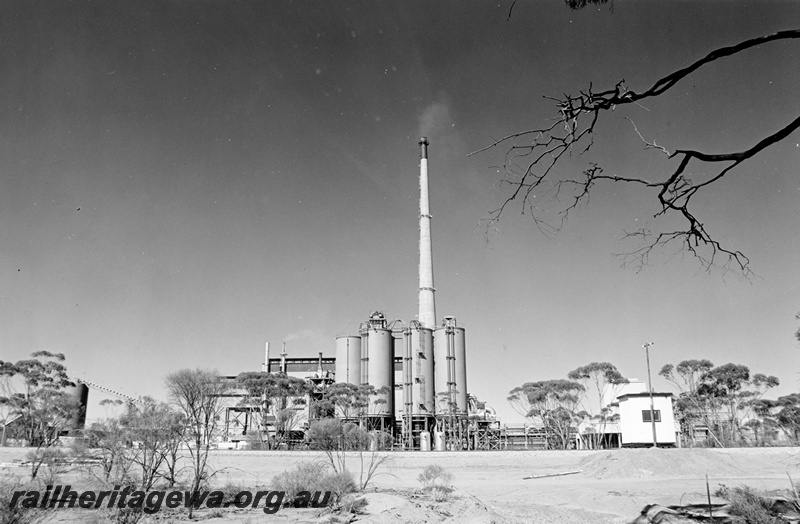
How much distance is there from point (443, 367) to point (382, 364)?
20.3 ft

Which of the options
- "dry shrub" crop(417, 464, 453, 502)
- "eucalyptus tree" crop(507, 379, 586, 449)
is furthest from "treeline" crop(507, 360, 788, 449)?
"dry shrub" crop(417, 464, 453, 502)

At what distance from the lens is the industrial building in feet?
187

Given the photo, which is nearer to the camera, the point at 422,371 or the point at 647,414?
the point at 647,414

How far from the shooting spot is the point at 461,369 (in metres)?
60.8

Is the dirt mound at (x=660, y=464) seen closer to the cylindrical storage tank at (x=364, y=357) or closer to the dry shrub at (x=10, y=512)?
the dry shrub at (x=10, y=512)

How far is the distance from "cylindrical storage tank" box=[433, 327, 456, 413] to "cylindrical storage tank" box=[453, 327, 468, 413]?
59cm

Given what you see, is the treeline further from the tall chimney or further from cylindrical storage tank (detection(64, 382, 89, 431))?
cylindrical storage tank (detection(64, 382, 89, 431))

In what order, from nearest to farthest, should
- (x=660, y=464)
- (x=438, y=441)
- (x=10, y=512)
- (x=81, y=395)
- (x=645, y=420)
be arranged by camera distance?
(x=10, y=512), (x=660, y=464), (x=645, y=420), (x=438, y=441), (x=81, y=395)

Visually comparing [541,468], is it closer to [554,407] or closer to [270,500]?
[270,500]

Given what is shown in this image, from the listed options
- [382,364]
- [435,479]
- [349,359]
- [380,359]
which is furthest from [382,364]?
[435,479]

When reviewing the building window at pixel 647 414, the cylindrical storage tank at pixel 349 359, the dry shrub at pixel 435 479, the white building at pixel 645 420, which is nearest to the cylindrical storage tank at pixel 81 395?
the cylindrical storage tank at pixel 349 359

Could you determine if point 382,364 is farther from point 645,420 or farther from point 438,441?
point 645,420

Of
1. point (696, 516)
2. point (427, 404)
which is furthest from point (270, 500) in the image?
point (427, 404)

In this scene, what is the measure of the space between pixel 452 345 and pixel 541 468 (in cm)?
2802
